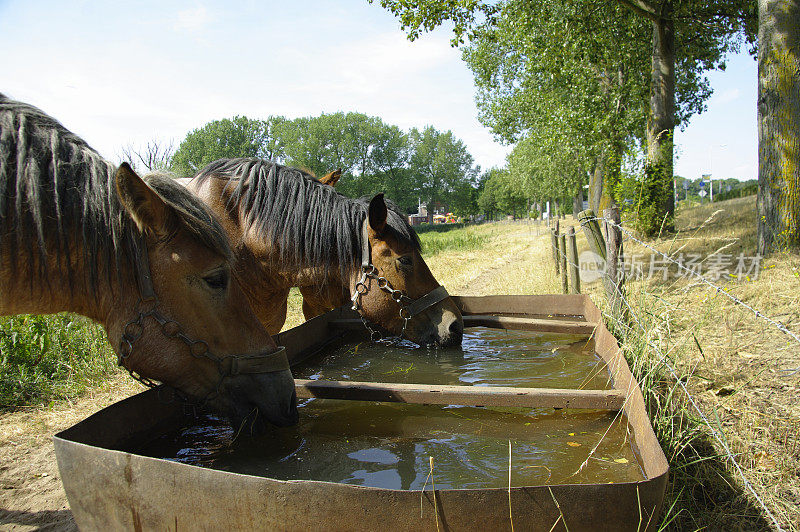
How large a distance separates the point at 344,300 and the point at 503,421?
5.52 ft

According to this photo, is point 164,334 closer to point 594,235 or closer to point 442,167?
point 594,235

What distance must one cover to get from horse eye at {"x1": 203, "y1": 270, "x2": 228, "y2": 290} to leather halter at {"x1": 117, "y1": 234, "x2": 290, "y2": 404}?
233mm

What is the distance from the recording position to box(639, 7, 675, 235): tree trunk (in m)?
11.5

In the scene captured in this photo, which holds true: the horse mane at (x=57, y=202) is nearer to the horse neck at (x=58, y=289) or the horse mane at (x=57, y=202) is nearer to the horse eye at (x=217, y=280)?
the horse neck at (x=58, y=289)

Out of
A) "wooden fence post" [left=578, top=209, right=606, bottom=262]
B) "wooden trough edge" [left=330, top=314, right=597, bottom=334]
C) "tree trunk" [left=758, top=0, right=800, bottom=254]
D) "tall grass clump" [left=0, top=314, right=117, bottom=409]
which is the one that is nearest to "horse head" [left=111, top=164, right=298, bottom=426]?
"tall grass clump" [left=0, top=314, right=117, bottom=409]

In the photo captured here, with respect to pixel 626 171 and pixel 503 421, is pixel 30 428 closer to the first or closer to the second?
pixel 503 421

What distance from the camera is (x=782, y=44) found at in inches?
283

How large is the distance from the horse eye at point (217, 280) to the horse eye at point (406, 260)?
5.84 feet

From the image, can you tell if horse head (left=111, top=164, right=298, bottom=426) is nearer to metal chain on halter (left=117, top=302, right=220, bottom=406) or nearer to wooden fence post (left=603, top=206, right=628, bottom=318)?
metal chain on halter (left=117, top=302, right=220, bottom=406)

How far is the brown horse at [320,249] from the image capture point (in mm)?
3604

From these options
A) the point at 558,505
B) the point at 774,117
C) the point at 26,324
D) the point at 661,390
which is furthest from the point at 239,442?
the point at 774,117

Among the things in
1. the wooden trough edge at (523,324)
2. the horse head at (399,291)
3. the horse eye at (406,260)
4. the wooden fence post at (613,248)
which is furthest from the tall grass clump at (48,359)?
the wooden fence post at (613,248)

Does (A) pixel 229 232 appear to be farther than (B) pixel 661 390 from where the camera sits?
Yes

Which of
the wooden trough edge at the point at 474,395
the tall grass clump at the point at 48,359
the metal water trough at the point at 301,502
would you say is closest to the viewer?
the metal water trough at the point at 301,502
